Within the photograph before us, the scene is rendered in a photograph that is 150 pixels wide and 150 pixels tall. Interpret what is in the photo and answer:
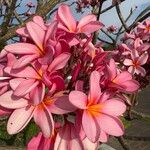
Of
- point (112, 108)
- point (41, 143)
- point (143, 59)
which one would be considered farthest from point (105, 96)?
point (143, 59)

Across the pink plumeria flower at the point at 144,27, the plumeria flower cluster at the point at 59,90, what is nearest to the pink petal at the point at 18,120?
the plumeria flower cluster at the point at 59,90

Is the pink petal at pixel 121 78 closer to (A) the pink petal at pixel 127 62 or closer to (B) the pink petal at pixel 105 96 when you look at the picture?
(B) the pink petal at pixel 105 96

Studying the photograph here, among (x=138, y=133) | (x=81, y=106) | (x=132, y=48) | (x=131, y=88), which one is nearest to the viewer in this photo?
(x=81, y=106)

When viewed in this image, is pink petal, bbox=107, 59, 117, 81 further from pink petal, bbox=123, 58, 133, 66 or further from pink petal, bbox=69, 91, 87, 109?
pink petal, bbox=123, 58, 133, 66

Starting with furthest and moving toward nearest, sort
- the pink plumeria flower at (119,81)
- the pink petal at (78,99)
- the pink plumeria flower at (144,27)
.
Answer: the pink plumeria flower at (144,27) → the pink plumeria flower at (119,81) → the pink petal at (78,99)

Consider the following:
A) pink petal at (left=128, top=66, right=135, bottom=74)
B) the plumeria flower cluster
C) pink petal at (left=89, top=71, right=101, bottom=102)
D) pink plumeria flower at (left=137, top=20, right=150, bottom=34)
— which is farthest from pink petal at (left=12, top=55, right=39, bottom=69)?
pink plumeria flower at (left=137, top=20, right=150, bottom=34)

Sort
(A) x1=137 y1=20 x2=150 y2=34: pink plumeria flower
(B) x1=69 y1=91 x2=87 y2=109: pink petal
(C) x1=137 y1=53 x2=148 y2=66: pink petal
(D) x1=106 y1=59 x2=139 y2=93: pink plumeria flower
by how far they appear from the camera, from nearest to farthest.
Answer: (B) x1=69 y1=91 x2=87 y2=109: pink petal
(D) x1=106 y1=59 x2=139 y2=93: pink plumeria flower
(C) x1=137 y1=53 x2=148 y2=66: pink petal
(A) x1=137 y1=20 x2=150 y2=34: pink plumeria flower

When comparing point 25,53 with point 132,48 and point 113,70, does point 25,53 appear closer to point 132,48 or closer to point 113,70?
point 113,70

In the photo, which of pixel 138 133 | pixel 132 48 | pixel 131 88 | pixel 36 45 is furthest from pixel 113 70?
pixel 138 133
